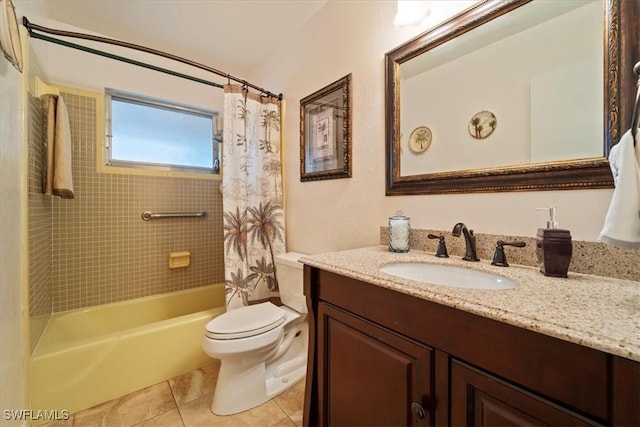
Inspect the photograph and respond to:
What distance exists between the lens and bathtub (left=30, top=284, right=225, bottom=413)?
1281 millimetres

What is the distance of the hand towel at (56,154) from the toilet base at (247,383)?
1364 mm

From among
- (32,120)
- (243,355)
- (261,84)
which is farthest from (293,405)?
(261,84)

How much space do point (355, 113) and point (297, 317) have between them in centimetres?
125

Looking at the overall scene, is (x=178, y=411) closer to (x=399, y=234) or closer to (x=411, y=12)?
(x=399, y=234)

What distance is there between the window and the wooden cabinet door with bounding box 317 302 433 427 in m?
2.03

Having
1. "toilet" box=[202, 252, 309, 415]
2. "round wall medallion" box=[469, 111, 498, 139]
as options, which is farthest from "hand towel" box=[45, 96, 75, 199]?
"round wall medallion" box=[469, 111, 498, 139]

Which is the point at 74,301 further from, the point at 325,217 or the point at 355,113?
the point at 355,113

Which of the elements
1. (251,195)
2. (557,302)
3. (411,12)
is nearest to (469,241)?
(557,302)

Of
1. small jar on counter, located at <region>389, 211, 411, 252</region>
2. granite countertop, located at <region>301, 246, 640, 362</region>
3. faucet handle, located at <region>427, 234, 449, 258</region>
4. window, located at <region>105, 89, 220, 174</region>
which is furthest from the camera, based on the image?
window, located at <region>105, 89, 220, 174</region>

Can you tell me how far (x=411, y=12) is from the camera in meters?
1.13

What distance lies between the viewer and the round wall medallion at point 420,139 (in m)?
1.17

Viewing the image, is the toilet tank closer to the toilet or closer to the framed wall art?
the toilet

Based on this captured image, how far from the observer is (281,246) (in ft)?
6.33
